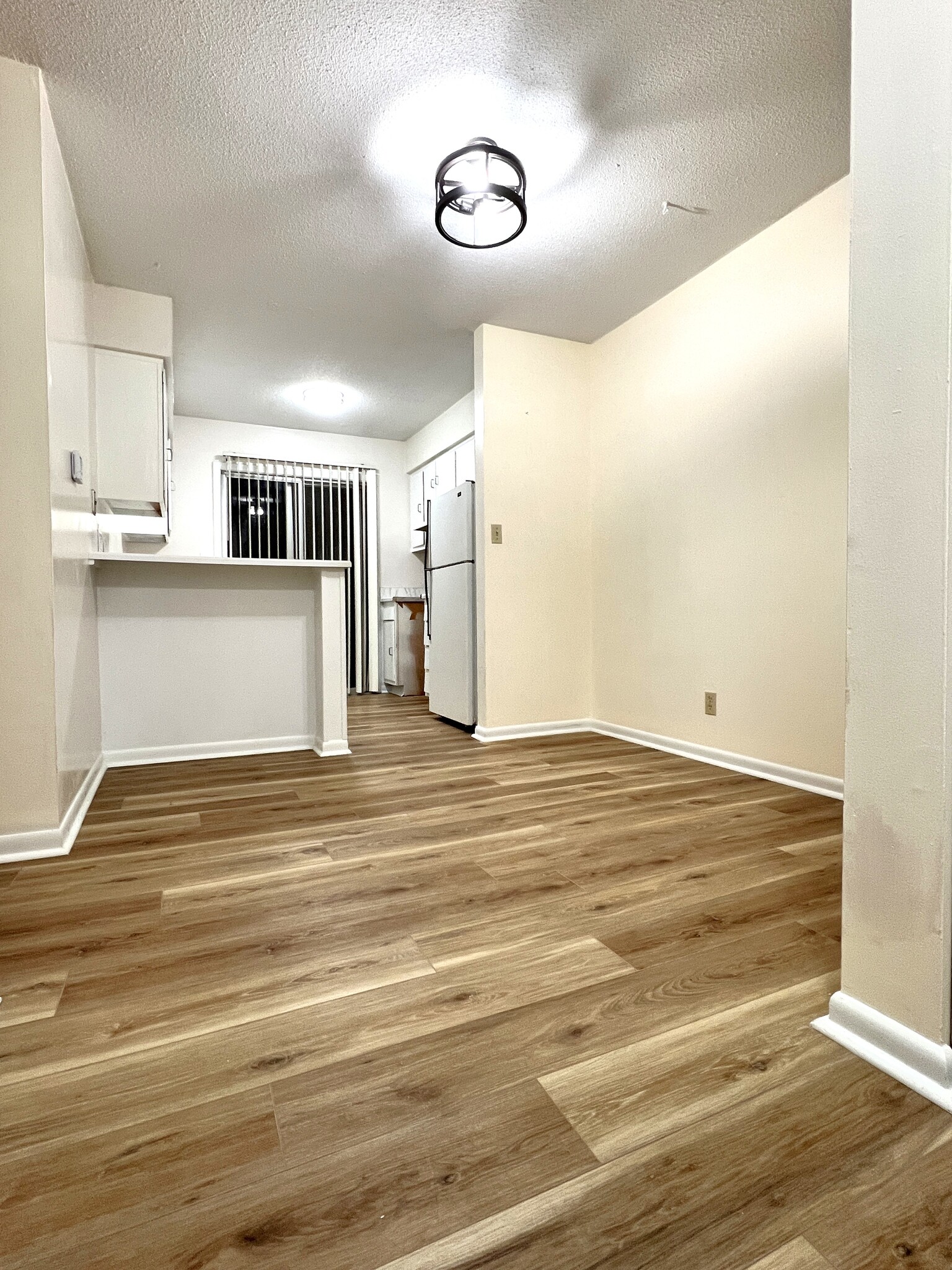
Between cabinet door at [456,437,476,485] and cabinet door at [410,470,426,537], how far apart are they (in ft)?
2.61

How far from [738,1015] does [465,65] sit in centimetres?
254

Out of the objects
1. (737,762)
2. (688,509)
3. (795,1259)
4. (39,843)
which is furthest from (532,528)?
(795,1259)

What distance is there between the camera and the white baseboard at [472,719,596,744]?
3.58 m

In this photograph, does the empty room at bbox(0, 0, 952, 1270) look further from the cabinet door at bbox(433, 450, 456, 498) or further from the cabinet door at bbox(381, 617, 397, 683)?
the cabinet door at bbox(381, 617, 397, 683)

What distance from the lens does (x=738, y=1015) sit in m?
1.07

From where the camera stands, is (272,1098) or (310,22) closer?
(272,1098)

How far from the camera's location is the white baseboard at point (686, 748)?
2.45 m

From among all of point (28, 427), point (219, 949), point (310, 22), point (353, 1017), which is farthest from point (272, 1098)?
point (310, 22)

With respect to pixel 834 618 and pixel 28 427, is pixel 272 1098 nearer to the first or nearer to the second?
pixel 28 427

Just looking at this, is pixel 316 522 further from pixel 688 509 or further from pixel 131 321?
pixel 688 509

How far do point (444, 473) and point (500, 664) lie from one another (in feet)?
7.69

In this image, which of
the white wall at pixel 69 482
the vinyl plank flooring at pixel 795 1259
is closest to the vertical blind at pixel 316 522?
the white wall at pixel 69 482

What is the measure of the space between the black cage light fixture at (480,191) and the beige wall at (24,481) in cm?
127

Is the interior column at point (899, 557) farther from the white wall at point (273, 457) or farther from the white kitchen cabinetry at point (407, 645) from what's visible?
the white wall at point (273, 457)
